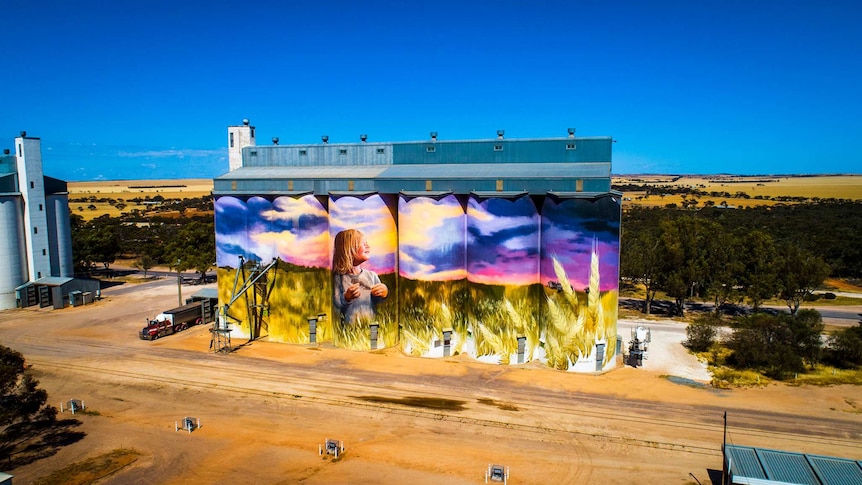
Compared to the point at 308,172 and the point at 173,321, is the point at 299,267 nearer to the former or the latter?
the point at 308,172

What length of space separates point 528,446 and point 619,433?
190 inches

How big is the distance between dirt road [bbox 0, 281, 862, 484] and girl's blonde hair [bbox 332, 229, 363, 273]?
619cm

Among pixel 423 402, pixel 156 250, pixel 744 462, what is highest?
pixel 156 250

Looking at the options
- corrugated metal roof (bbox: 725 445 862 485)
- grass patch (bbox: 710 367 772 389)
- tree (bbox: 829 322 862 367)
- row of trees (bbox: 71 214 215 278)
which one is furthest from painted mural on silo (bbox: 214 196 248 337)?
tree (bbox: 829 322 862 367)

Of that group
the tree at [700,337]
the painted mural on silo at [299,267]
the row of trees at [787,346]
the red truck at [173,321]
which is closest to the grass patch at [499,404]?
the painted mural on silo at [299,267]

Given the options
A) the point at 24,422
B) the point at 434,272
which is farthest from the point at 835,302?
the point at 24,422

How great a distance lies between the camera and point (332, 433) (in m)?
27.5

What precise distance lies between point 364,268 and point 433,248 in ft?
17.1

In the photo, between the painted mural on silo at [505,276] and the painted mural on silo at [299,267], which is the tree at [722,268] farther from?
the painted mural on silo at [299,267]

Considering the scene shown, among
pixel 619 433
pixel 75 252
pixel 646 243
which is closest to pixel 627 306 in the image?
pixel 646 243

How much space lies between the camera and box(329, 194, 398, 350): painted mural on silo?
40094 mm

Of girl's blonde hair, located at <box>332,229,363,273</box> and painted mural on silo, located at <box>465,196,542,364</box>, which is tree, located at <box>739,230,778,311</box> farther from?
girl's blonde hair, located at <box>332,229,363,273</box>

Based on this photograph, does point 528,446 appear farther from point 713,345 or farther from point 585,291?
point 713,345

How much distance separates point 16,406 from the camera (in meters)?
24.0
